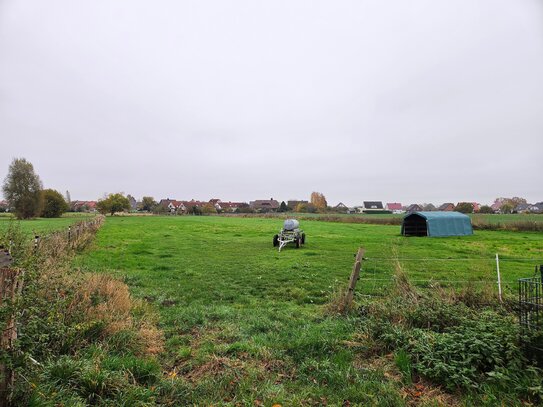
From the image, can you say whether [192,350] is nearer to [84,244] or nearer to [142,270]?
[142,270]

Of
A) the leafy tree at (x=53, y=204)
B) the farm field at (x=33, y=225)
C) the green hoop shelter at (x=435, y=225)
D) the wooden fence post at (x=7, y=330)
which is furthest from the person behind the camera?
the leafy tree at (x=53, y=204)

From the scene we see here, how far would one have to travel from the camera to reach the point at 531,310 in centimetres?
459

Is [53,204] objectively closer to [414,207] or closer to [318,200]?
[318,200]

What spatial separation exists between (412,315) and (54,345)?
5.70 metres

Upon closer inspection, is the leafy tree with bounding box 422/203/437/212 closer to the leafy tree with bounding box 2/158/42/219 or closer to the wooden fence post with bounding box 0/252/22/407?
the leafy tree with bounding box 2/158/42/219

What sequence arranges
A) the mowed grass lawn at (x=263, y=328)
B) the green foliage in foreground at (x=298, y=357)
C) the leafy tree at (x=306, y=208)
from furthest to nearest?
→ the leafy tree at (x=306, y=208), the mowed grass lawn at (x=263, y=328), the green foliage in foreground at (x=298, y=357)

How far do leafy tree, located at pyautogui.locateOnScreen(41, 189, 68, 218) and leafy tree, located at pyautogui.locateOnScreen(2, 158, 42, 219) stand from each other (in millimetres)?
6967

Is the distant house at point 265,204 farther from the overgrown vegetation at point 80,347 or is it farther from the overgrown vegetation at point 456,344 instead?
the overgrown vegetation at point 80,347

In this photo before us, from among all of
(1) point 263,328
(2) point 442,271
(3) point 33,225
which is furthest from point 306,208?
(1) point 263,328

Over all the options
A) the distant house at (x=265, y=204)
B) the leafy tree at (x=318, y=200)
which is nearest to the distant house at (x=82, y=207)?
the distant house at (x=265, y=204)

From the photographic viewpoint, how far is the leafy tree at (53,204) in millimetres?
68875

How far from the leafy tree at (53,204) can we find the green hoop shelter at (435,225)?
242ft

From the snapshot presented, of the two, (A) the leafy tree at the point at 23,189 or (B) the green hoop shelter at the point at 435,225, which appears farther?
(A) the leafy tree at the point at 23,189

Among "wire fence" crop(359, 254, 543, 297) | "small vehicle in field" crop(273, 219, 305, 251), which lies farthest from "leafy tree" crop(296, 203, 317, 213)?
"wire fence" crop(359, 254, 543, 297)
